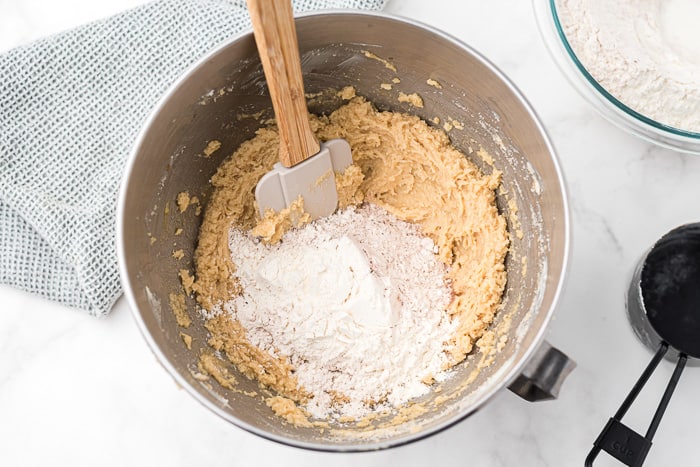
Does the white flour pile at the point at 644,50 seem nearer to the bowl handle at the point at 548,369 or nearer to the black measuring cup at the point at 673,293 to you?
the black measuring cup at the point at 673,293

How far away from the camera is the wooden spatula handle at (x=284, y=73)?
120 cm

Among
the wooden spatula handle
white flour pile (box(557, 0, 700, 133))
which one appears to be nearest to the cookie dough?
the wooden spatula handle

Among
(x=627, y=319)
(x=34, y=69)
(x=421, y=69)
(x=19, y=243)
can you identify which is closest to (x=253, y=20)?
(x=421, y=69)

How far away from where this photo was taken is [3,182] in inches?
62.6

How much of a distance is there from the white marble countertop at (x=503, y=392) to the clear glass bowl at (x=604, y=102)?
9 cm

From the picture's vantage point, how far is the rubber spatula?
1.22m

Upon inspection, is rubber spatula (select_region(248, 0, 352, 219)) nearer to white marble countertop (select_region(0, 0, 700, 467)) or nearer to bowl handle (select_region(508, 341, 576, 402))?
white marble countertop (select_region(0, 0, 700, 467))

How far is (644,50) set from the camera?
1.60 meters

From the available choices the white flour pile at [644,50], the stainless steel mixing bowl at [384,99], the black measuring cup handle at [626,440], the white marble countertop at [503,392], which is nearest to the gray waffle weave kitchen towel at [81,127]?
the white marble countertop at [503,392]

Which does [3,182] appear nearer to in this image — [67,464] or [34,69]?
[34,69]

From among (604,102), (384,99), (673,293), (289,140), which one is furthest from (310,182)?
(673,293)

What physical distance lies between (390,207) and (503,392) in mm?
525

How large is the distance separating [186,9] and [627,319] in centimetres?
133

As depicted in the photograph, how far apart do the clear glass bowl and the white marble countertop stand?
0.09m
